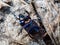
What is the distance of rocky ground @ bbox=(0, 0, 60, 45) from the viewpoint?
0.95 meters

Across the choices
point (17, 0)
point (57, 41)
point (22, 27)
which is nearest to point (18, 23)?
point (22, 27)

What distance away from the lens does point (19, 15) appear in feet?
3.19

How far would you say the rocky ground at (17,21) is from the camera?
3.11 feet

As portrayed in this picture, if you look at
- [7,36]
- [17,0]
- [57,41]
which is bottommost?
[57,41]

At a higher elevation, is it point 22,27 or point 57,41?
point 22,27

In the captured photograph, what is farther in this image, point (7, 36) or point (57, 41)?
point (57, 41)

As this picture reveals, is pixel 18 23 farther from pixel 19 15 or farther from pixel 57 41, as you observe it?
pixel 57 41

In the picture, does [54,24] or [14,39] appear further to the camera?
[54,24]

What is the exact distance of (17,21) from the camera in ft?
3.14

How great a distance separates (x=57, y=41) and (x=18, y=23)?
0.25 m

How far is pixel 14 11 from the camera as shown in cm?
97

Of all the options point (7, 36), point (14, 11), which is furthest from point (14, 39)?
point (14, 11)

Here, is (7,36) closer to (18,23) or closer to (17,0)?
(18,23)

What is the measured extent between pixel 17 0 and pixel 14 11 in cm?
7
